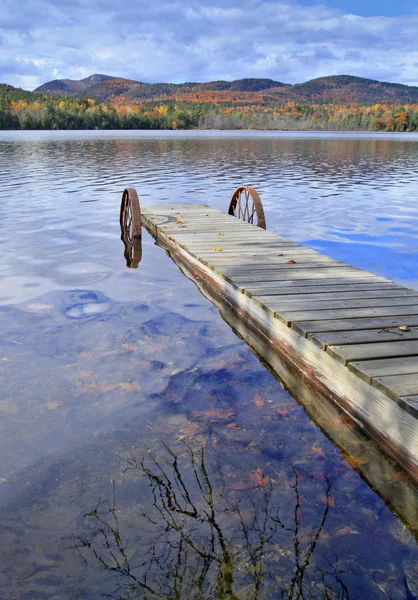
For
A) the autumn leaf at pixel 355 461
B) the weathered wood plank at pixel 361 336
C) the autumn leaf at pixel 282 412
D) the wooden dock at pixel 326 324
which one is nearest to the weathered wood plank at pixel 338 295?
the wooden dock at pixel 326 324

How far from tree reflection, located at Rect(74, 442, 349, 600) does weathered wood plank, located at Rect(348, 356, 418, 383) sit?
0.80m

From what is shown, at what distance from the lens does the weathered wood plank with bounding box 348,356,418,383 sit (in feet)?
11.5

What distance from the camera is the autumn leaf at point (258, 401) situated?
436cm

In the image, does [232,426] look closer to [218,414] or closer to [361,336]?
[218,414]

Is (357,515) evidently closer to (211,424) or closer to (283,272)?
(211,424)

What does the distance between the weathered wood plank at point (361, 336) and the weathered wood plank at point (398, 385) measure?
66 centimetres

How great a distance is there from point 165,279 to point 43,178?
697 inches


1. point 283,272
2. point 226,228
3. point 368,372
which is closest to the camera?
point 368,372

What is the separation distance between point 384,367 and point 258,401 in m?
1.23

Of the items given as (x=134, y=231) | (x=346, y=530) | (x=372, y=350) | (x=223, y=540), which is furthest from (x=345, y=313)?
(x=134, y=231)

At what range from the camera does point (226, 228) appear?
9.75 meters

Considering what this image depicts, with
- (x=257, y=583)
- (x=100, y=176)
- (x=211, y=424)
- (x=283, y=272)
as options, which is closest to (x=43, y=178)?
(x=100, y=176)

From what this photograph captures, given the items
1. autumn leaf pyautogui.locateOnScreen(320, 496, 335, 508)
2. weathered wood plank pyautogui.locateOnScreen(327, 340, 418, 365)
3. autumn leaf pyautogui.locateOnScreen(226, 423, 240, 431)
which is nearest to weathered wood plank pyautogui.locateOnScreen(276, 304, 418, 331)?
weathered wood plank pyautogui.locateOnScreen(327, 340, 418, 365)

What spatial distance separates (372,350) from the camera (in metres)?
3.92
